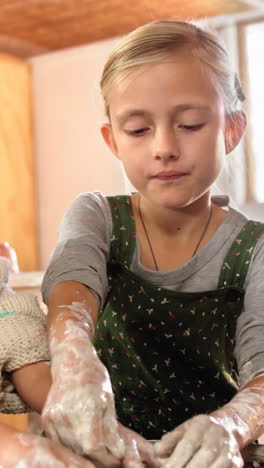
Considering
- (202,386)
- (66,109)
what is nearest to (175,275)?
(202,386)

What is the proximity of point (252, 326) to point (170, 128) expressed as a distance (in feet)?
1.01

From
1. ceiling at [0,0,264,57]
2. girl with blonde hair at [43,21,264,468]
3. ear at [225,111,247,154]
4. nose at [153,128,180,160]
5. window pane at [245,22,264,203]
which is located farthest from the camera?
ceiling at [0,0,264,57]

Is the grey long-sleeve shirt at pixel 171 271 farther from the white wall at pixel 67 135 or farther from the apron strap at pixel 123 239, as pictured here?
the white wall at pixel 67 135

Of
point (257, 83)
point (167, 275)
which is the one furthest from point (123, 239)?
point (257, 83)

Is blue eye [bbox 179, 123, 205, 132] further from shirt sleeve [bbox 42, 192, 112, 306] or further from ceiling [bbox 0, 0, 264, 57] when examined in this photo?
ceiling [bbox 0, 0, 264, 57]

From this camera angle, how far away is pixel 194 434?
682 millimetres

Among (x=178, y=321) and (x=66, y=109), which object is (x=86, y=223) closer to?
(x=178, y=321)

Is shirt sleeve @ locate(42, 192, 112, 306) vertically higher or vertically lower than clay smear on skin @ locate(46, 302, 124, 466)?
higher

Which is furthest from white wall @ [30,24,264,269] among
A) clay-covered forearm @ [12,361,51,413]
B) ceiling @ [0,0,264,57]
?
clay-covered forearm @ [12,361,51,413]

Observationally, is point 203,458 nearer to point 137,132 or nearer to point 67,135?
point 137,132

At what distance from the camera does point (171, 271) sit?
1061 mm

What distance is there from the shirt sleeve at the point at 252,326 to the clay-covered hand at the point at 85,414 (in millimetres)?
299

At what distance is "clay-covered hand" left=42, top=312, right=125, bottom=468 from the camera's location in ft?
2.08

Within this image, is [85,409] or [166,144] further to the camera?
[166,144]
